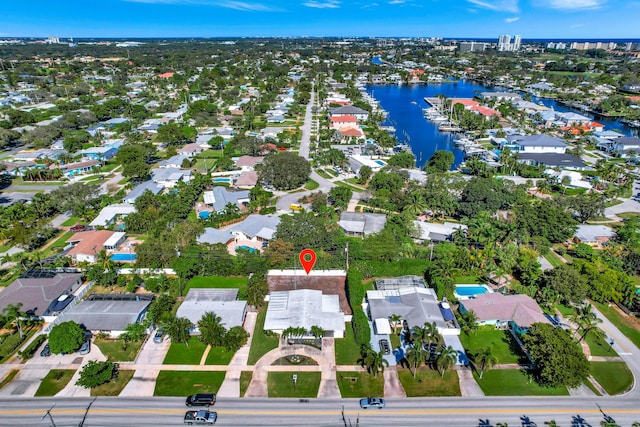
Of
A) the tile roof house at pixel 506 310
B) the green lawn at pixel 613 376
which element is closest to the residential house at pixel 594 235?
the tile roof house at pixel 506 310

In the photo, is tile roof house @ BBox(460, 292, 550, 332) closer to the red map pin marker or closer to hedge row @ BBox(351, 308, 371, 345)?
hedge row @ BBox(351, 308, 371, 345)

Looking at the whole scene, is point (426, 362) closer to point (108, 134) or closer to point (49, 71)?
point (108, 134)

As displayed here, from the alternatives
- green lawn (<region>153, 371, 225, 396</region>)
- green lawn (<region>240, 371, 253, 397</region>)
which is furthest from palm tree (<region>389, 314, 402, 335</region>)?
green lawn (<region>153, 371, 225, 396</region>)

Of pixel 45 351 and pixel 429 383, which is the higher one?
pixel 45 351

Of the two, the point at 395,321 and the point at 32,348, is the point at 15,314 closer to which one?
the point at 32,348

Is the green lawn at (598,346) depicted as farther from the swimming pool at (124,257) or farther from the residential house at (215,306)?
the swimming pool at (124,257)

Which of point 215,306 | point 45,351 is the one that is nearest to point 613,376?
point 215,306

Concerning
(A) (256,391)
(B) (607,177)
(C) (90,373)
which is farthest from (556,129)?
(C) (90,373)
